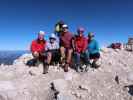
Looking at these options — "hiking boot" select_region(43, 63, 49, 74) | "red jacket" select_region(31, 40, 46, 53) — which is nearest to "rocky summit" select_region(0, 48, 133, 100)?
"hiking boot" select_region(43, 63, 49, 74)

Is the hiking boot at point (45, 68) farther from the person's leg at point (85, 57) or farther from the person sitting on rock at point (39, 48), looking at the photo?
the person's leg at point (85, 57)

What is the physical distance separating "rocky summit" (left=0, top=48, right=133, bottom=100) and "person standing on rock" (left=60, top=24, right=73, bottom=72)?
857mm

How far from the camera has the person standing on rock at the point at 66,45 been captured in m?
15.8

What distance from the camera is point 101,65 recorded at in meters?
17.6

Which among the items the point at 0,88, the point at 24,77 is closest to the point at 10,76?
the point at 24,77

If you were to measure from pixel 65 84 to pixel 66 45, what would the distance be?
3535mm

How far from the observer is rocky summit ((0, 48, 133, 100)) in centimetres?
1255

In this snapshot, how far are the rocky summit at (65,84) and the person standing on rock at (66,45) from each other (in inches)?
33.8

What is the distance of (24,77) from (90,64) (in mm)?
4974

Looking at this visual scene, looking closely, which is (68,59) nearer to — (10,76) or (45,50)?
(45,50)

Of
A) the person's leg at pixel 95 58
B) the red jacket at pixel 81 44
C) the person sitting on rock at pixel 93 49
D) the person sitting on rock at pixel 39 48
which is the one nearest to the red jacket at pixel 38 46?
the person sitting on rock at pixel 39 48

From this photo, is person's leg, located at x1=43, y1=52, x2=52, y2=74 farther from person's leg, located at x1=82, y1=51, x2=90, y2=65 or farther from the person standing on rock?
person's leg, located at x1=82, y1=51, x2=90, y2=65

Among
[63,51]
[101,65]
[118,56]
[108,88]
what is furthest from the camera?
[118,56]

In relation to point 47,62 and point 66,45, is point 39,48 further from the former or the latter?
point 66,45
